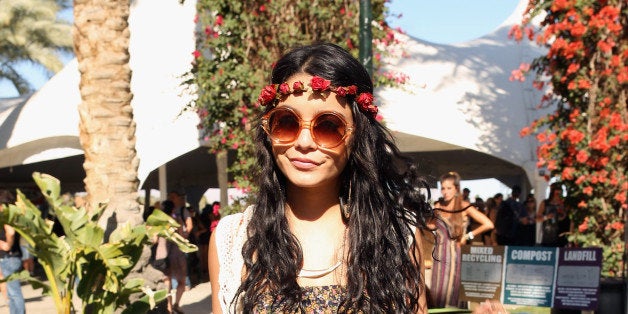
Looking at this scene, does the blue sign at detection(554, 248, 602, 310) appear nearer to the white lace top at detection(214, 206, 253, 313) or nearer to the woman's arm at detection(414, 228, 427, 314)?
the woman's arm at detection(414, 228, 427, 314)

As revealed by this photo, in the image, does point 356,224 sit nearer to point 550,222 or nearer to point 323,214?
point 323,214

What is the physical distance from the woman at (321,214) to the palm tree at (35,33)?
2474 cm

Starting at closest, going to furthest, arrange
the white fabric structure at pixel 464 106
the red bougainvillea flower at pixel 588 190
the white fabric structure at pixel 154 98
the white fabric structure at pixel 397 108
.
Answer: the red bougainvillea flower at pixel 588 190 → the white fabric structure at pixel 154 98 → the white fabric structure at pixel 397 108 → the white fabric structure at pixel 464 106

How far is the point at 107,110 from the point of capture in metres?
8.77

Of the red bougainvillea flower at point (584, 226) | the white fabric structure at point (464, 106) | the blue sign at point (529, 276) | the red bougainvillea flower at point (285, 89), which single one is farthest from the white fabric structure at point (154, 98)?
the red bougainvillea flower at point (285, 89)

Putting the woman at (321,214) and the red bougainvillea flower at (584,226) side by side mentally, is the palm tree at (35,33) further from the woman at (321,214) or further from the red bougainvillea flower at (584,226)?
the woman at (321,214)

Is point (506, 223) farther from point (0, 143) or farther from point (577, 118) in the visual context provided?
point (0, 143)

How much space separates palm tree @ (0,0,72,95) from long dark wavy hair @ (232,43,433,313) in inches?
974

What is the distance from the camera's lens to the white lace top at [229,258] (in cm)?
242

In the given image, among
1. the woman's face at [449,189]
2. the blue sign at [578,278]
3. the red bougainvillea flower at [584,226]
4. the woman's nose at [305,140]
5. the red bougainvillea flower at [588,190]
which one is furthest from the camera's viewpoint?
the red bougainvillea flower at [584,226]

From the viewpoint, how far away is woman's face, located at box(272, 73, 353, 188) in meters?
2.38

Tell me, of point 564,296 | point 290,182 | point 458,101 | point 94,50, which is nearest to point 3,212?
point 94,50

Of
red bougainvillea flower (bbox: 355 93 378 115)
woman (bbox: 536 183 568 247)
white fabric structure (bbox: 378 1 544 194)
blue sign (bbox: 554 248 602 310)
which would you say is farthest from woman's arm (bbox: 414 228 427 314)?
white fabric structure (bbox: 378 1 544 194)

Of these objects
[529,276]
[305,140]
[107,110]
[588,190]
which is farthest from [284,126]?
[588,190]
